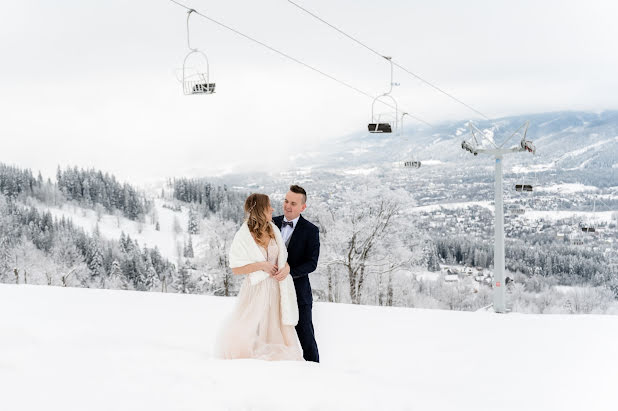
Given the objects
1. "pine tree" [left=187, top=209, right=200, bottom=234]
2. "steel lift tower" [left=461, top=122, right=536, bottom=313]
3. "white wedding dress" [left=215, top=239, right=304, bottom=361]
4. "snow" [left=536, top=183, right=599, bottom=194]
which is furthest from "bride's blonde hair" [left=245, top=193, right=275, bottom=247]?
"snow" [left=536, top=183, right=599, bottom=194]

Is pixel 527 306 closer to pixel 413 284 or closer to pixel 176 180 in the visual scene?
pixel 413 284

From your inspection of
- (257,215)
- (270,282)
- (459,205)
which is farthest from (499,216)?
(459,205)

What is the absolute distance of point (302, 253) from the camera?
4.47 m

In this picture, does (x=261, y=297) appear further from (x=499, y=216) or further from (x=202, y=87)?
(x=499, y=216)

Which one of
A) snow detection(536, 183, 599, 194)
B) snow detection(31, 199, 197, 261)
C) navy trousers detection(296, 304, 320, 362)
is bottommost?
snow detection(31, 199, 197, 261)

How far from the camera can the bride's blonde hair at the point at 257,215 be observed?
414cm

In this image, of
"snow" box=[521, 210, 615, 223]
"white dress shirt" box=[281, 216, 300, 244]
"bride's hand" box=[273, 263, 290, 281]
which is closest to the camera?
"bride's hand" box=[273, 263, 290, 281]

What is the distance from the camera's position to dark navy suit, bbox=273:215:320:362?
14.5 ft

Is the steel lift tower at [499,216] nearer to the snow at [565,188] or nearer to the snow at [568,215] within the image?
the snow at [568,215]

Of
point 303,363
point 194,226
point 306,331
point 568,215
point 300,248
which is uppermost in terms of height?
point 300,248

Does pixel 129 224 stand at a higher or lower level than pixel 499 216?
lower

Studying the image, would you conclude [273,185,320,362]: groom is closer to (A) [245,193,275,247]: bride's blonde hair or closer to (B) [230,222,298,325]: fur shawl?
(B) [230,222,298,325]: fur shawl

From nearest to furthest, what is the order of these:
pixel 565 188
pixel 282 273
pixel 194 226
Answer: pixel 282 273 → pixel 194 226 → pixel 565 188

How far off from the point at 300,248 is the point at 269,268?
1.17 feet
